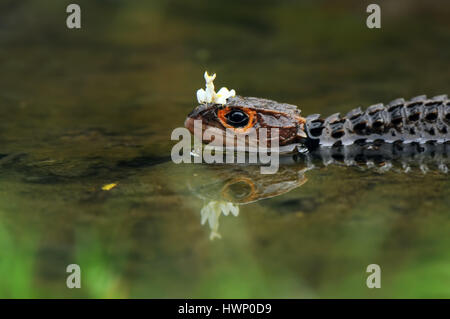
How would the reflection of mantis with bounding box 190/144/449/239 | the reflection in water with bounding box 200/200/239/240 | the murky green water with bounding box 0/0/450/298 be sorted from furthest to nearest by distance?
the reflection of mantis with bounding box 190/144/449/239, the reflection in water with bounding box 200/200/239/240, the murky green water with bounding box 0/0/450/298

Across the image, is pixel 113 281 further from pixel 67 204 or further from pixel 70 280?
pixel 67 204

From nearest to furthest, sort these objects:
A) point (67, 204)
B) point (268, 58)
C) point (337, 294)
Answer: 1. point (337, 294)
2. point (67, 204)
3. point (268, 58)

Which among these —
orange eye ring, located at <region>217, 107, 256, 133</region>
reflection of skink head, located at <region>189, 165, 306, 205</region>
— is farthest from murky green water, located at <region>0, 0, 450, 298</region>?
orange eye ring, located at <region>217, 107, 256, 133</region>

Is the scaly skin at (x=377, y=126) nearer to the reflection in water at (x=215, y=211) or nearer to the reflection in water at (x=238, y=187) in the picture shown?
the reflection in water at (x=238, y=187)

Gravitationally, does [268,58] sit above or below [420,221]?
above

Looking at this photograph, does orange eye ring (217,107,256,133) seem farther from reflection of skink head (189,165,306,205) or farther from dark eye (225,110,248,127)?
reflection of skink head (189,165,306,205)
